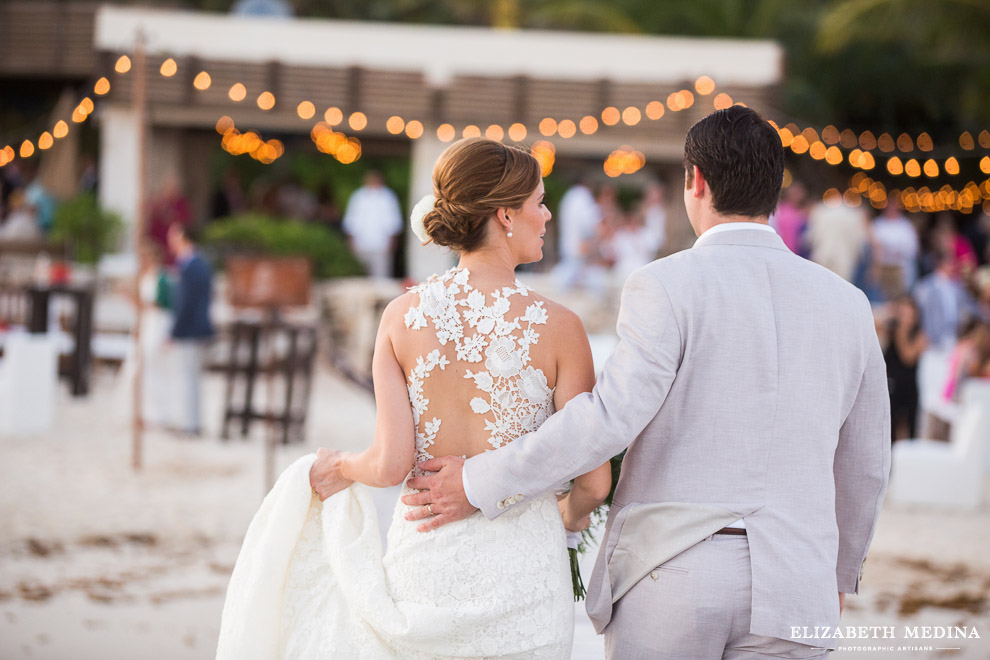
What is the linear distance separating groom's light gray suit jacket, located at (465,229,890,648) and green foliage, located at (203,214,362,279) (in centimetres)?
1211

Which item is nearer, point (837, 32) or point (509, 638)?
point (509, 638)

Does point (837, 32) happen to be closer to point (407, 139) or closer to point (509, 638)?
point (407, 139)

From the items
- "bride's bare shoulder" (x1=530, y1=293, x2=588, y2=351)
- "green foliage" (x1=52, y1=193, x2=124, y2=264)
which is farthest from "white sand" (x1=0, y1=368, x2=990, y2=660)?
"green foliage" (x1=52, y1=193, x2=124, y2=264)

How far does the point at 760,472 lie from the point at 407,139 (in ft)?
52.8

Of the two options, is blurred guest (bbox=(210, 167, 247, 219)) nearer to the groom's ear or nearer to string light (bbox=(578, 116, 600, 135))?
string light (bbox=(578, 116, 600, 135))

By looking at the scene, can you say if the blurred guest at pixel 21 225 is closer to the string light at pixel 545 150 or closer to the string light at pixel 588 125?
the string light at pixel 545 150

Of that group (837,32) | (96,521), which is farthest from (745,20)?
(96,521)

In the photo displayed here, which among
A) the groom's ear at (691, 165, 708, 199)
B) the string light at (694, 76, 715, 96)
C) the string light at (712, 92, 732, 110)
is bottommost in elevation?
the groom's ear at (691, 165, 708, 199)

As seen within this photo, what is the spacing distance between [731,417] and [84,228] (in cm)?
1346

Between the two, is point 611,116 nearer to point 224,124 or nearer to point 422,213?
point 224,124

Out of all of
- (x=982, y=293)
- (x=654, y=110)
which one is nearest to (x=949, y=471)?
(x=982, y=293)

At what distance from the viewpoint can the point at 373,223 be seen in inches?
583

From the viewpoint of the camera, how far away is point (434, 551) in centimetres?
243

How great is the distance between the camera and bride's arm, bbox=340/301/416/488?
7.98ft
